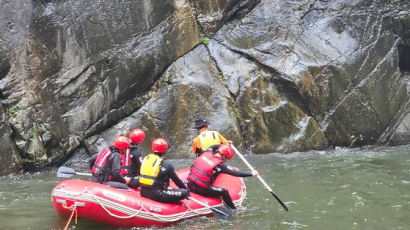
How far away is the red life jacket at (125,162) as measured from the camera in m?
7.68

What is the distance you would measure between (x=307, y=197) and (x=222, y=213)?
202cm

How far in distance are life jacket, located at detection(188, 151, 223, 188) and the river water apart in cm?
64

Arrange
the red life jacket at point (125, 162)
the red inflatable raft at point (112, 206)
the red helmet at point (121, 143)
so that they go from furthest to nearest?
the red life jacket at point (125, 162) < the red helmet at point (121, 143) < the red inflatable raft at point (112, 206)

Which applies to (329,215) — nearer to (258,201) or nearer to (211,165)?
(258,201)

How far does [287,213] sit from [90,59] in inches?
296

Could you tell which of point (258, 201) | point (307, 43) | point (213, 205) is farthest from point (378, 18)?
point (213, 205)

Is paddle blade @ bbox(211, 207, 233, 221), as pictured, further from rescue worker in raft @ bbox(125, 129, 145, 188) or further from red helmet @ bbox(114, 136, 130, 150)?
red helmet @ bbox(114, 136, 130, 150)

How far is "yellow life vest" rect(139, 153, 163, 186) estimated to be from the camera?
658 centimetres

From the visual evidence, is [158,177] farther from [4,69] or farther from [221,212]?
[4,69]

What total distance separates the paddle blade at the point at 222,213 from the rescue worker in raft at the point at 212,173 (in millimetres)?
403

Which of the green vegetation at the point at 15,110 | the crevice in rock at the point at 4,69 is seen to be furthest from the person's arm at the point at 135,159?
the crevice in rock at the point at 4,69

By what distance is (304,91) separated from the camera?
13289 millimetres

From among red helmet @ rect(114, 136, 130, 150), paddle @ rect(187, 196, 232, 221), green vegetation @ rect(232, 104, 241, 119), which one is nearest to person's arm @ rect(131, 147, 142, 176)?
red helmet @ rect(114, 136, 130, 150)

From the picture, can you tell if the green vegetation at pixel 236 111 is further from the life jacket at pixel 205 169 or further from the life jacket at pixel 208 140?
the life jacket at pixel 205 169
